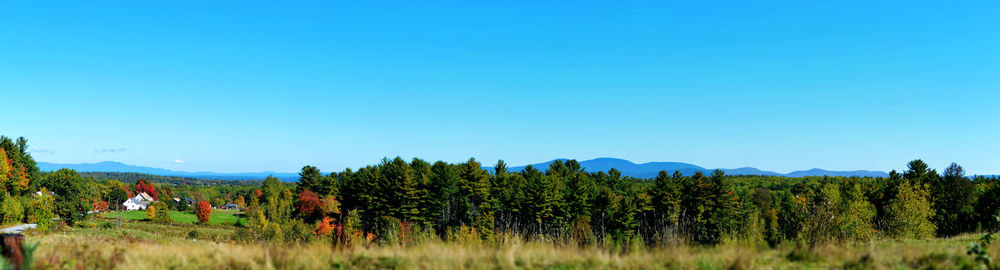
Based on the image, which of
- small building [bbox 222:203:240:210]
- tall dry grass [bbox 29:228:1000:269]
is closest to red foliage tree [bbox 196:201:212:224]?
small building [bbox 222:203:240:210]

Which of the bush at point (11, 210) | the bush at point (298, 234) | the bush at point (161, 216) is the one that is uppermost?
the bush at point (11, 210)

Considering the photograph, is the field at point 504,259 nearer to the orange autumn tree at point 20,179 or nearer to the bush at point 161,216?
the orange autumn tree at point 20,179

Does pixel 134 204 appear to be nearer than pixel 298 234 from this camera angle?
No

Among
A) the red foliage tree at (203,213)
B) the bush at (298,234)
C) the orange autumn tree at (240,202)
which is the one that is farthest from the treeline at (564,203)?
the orange autumn tree at (240,202)

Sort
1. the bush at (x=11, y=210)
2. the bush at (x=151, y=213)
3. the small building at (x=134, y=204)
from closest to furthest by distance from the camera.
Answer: the bush at (x=11, y=210) < the bush at (x=151, y=213) < the small building at (x=134, y=204)

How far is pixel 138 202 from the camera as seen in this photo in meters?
148

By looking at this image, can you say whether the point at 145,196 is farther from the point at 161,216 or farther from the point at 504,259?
the point at 504,259

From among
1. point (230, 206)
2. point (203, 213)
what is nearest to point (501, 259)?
point (203, 213)

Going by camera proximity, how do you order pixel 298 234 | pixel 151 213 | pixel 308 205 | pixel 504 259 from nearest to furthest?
pixel 504 259 → pixel 298 234 → pixel 308 205 → pixel 151 213

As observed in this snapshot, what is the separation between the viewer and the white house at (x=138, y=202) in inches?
5575

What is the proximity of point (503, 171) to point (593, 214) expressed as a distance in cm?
1286

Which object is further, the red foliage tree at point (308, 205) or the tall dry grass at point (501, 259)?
the red foliage tree at point (308, 205)

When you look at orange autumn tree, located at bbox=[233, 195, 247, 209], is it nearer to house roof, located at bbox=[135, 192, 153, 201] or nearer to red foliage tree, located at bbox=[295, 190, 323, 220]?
house roof, located at bbox=[135, 192, 153, 201]

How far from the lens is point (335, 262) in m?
8.10
